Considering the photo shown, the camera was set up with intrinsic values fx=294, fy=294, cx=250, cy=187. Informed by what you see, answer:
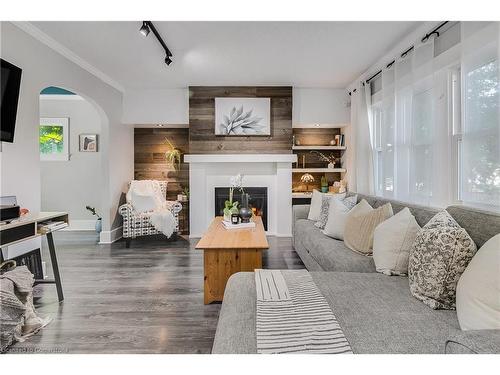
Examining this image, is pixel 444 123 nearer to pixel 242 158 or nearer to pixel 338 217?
pixel 338 217

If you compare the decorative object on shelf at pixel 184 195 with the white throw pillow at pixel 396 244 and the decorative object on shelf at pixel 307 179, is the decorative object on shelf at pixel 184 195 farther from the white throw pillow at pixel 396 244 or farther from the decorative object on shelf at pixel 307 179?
the white throw pillow at pixel 396 244

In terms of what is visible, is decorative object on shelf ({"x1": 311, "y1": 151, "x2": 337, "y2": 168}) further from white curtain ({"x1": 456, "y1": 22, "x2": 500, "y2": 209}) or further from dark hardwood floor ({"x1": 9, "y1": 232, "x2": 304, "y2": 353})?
white curtain ({"x1": 456, "y1": 22, "x2": 500, "y2": 209})

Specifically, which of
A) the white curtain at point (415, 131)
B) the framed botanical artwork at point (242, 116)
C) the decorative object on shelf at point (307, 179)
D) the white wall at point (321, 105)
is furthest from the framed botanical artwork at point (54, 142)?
the white curtain at point (415, 131)

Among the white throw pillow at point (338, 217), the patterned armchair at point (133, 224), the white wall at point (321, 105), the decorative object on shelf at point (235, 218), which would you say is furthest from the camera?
the white wall at point (321, 105)

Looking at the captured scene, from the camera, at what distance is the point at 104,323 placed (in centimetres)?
211

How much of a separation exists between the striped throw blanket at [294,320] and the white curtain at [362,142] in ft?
9.15

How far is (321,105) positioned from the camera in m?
5.16

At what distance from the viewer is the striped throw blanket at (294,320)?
3.41ft

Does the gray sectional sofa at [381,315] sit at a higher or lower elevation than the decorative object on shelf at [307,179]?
lower

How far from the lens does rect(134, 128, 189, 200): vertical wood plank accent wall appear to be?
569 cm

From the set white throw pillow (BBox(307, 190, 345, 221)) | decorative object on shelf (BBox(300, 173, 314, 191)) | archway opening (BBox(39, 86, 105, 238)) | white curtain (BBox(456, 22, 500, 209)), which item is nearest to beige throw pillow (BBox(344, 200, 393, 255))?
white curtain (BBox(456, 22, 500, 209))

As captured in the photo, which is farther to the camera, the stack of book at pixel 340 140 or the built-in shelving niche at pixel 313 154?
the built-in shelving niche at pixel 313 154

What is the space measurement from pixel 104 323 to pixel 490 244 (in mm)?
2352
